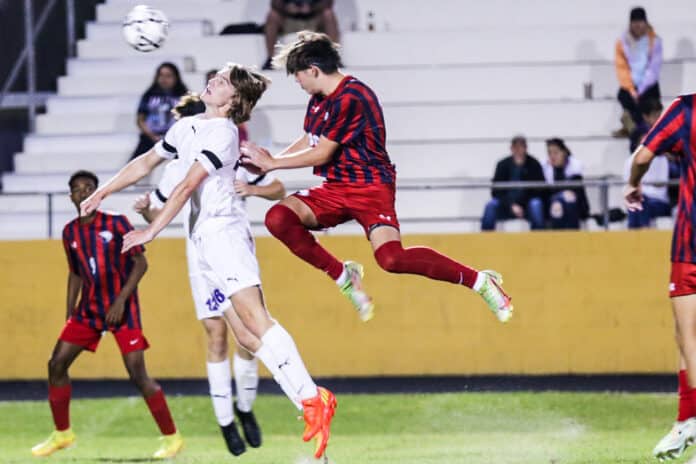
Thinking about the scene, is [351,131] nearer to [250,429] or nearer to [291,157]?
[291,157]

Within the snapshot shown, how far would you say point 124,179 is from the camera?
852 cm

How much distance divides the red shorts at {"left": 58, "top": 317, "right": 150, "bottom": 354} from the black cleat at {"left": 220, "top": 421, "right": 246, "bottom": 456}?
3.76 ft

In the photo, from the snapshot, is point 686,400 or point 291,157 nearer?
point 686,400

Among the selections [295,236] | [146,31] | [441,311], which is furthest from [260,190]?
[441,311]

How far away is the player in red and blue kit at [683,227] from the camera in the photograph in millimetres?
7578

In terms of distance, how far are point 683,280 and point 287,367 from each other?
2158 mm

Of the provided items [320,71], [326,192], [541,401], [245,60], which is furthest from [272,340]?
[245,60]

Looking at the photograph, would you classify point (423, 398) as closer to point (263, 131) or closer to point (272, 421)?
point (272, 421)

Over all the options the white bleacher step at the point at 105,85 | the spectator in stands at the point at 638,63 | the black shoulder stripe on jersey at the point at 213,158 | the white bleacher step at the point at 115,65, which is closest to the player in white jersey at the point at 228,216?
the black shoulder stripe on jersey at the point at 213,158

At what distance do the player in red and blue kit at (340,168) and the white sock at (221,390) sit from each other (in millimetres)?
1252

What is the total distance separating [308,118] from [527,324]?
5.74m

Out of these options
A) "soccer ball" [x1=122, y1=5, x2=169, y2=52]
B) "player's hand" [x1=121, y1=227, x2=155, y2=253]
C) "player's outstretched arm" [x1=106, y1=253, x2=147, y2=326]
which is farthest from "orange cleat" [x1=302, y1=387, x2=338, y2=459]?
"soccer ball" [x1=122, y1=5, x2=169, y2=52]

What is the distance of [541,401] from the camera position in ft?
43.3

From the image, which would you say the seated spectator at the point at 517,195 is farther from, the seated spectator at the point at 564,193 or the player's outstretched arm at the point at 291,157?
the player's outstretched arm at the point at 291,157
